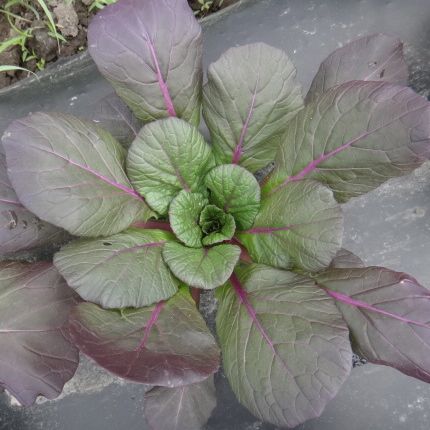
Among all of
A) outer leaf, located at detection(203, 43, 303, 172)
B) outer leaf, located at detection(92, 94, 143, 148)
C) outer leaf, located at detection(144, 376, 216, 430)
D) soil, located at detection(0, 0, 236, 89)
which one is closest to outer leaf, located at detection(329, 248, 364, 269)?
outer leaf, located at detection(203, 43, 303, 172)

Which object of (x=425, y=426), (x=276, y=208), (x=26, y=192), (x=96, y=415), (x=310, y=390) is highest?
(x=26, y=192)

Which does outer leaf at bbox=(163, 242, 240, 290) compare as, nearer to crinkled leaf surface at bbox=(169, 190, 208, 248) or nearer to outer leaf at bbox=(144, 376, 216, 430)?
Result: crinkled leaf surface at bbox=(169, 190, 208, 248)

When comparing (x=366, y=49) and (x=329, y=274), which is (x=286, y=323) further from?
(x=366, y=49)

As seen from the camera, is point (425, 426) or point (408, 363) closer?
point (408, 363)

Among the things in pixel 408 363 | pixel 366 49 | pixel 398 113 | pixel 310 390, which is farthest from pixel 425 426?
pixel 366 49

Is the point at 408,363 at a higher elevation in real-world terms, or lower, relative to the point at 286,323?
lower
